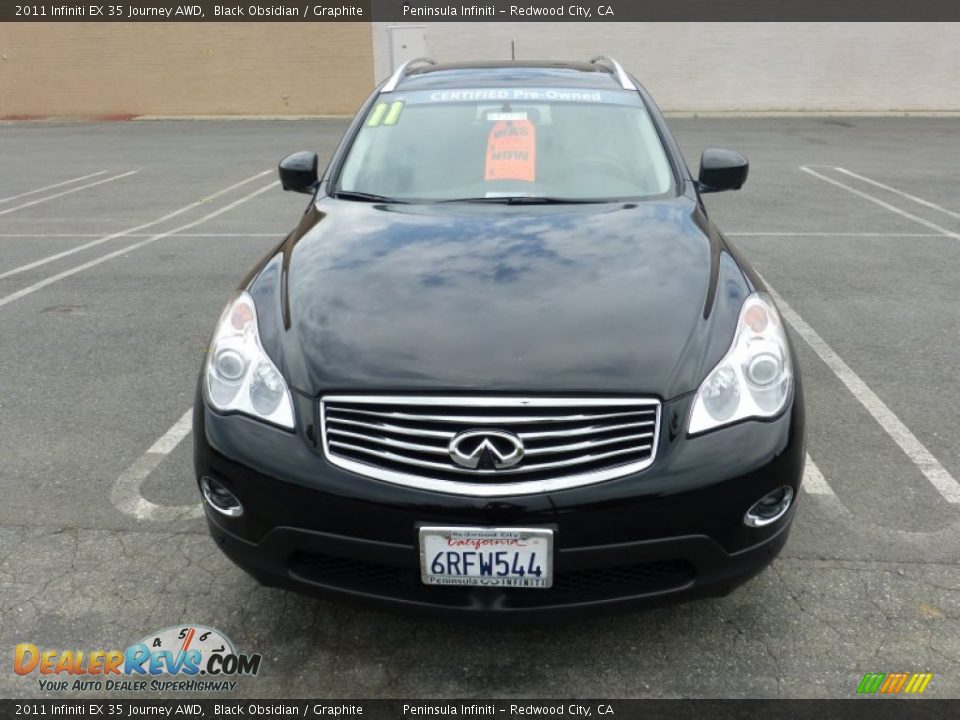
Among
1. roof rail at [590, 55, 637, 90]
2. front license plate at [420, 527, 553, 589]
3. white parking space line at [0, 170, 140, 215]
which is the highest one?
roof rail at [590, 55, 637, 90]

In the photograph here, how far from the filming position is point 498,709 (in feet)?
7.59

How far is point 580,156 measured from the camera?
3.70m

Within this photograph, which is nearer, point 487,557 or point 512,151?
point 487,557

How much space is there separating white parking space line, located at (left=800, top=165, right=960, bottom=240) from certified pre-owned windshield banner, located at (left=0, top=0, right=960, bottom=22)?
11.2 m

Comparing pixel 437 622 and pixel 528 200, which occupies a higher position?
pixel 528 200

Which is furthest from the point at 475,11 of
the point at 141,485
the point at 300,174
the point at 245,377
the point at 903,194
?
the point at 245,377

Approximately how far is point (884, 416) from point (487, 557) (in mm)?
2737

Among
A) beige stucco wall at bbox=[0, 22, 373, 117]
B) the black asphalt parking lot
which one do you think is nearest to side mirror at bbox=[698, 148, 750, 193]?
the black asphalt parking lot

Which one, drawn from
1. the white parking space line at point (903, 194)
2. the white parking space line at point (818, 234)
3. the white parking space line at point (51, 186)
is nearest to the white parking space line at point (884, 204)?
the white parking space line at point (818, 234)

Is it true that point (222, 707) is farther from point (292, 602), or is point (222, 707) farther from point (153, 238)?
point (153, 238)

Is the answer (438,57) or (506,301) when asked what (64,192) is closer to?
(506,301)

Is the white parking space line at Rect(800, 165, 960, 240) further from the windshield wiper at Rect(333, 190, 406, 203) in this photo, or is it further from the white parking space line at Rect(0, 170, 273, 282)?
the white parking space line at Rect(0, 170, 273, 282)

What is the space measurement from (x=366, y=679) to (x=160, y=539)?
113 cm

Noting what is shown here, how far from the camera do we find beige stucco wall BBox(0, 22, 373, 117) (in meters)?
23.0
